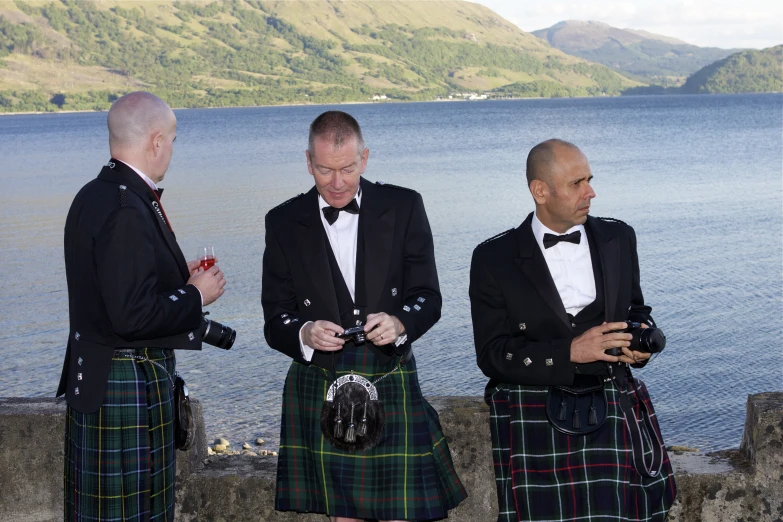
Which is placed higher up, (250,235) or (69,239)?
(69,239)

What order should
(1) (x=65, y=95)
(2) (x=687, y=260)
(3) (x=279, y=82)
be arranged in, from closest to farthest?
(2) (x=687, y=260) → (1) (x=65, y=95) → (3) (x=279, y=82)

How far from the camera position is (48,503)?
4133 millimetres

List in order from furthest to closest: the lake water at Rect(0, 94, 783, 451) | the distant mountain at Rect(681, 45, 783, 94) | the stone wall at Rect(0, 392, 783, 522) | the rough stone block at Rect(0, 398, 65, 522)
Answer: the distant mountain at Rect(681, 45, 783, 94)
the lake water at Rect(0, 94, 783, 451)
the rough stone block at Rect(0, 398, 65, 522)
the stone wall at Rect(0, 392, 783, 522)

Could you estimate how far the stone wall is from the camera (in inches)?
157

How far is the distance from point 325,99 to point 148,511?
6455 inches

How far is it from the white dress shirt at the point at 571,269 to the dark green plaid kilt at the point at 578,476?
36 centimetres

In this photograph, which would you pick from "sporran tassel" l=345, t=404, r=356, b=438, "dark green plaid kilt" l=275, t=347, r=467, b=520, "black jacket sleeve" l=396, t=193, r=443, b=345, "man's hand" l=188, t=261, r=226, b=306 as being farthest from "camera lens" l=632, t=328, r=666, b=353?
"man's hand" l=188, t=261, r=226, b=306

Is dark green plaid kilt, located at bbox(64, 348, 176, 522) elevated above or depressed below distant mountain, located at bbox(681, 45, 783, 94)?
below

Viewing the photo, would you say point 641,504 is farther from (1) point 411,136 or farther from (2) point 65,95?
(2) point 65,95

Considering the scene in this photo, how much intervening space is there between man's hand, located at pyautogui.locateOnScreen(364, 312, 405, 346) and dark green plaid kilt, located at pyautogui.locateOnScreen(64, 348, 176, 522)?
842mm

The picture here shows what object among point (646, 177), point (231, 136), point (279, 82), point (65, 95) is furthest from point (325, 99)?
point (646, 177)

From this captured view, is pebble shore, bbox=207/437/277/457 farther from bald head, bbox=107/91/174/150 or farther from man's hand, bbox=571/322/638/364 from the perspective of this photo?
man's hand, bbox=571/322/638/364

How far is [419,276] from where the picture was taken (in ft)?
12.3

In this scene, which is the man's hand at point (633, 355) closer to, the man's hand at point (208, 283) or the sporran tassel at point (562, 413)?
the sporran tassel at point (562, 413)
